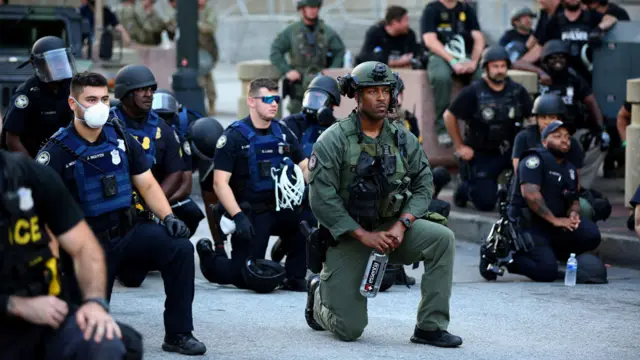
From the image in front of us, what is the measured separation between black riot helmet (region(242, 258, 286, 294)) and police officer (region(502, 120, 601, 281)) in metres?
1.77

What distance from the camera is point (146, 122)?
8.75 m

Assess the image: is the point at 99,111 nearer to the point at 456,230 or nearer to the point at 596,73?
the point at 456,230

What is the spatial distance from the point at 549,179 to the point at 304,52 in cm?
509

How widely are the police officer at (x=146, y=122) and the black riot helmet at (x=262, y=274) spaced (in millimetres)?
762

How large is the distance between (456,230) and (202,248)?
3243mm

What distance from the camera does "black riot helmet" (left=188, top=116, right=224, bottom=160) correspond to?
32.9 feet

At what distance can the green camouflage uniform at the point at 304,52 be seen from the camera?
14.1 m

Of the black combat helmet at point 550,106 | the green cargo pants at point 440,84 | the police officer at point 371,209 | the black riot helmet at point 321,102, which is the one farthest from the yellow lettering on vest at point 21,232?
the green cargo pants at point 440,84

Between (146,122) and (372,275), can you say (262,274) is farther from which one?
(372,275)

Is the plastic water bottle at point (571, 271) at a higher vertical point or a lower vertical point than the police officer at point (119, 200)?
lower

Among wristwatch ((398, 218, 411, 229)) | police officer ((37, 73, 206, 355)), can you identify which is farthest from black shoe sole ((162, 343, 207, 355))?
wristwatch ((398, 218, 411, 229))

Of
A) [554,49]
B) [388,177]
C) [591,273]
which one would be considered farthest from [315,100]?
[554,49]

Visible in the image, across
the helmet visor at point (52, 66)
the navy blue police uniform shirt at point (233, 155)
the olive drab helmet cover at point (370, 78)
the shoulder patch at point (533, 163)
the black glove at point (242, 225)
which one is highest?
the olive drab helmet cover at point (370, 78)

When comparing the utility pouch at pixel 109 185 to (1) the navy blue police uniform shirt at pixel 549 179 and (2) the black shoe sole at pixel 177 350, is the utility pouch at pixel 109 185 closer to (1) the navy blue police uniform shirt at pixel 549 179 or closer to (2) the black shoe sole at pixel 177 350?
(2) the black shoe sole at pixel 177 350
